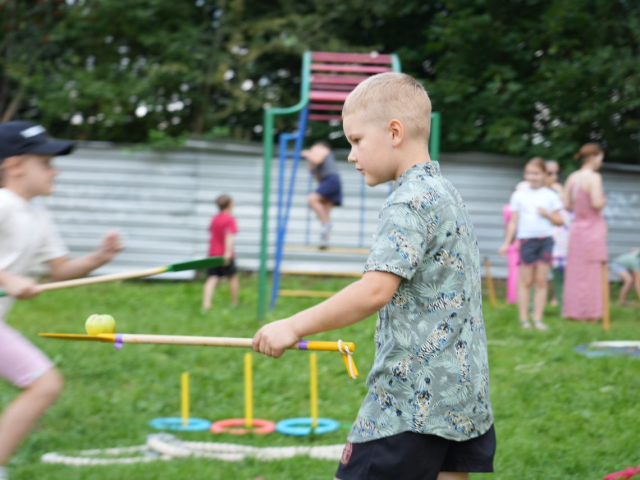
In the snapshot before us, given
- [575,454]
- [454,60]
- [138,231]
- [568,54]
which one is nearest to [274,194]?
[138,231]

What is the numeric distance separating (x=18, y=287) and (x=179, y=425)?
183 cm

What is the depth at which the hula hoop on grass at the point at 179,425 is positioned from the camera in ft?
15.6

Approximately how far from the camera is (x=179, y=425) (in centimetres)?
487

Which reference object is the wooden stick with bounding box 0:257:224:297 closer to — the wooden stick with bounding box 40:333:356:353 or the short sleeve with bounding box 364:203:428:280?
the wooden stick with bounding box 40:333:356:353

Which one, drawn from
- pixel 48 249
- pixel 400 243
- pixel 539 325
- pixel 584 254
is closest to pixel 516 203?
pixel 584 254

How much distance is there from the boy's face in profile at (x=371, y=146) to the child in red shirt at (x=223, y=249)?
23.4 feet

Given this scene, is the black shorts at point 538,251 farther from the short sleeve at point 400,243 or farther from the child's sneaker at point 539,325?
the short sleeve at point 400,243

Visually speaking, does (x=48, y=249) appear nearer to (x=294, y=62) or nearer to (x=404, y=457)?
(x=404, y=457)

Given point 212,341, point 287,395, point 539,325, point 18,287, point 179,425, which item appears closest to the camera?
point 212,341

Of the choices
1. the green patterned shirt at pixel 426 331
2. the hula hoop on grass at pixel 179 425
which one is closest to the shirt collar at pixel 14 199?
the hula hoop on grass at pixel 179 425

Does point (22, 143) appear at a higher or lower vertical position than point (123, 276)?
higher

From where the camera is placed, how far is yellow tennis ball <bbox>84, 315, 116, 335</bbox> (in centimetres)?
284

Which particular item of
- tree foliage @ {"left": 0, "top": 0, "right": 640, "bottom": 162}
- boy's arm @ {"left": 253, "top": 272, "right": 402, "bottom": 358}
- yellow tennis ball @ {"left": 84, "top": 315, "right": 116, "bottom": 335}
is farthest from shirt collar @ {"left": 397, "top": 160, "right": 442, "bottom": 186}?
tree foliage @ {"left": 0, "top": 0, "right": 640, "bottom": 162}

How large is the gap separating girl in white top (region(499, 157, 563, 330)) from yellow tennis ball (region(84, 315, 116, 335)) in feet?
19.1
